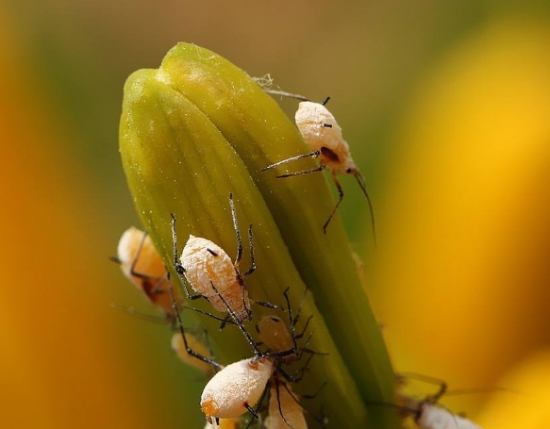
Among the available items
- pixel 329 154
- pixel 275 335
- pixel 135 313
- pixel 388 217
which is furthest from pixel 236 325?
pixel 388 217

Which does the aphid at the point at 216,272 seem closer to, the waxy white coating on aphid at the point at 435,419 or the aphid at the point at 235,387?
the aphid at the point at 235,387

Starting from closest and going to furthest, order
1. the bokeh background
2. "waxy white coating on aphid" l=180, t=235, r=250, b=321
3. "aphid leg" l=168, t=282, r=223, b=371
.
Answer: "waxy white coating on aphid" l=180, t=235, r=250, b=321, "aphid leg" l=168, t=282, r=223, b=371, the bokeh background

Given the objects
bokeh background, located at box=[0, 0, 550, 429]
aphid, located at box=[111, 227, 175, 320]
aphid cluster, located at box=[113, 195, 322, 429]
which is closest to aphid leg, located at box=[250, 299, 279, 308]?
aphid cluster, located at box=[113, 195, 322, 429]

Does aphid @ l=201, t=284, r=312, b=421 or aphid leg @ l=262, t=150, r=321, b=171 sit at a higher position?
aphid leg @ l=262, t=150, r=321, b=171

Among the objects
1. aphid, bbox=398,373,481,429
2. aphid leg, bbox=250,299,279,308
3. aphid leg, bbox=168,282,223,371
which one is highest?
aphid leg, bbox=250,299,279,308

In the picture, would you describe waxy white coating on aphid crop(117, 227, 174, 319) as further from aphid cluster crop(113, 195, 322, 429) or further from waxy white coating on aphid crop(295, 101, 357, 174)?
waxy white coating on aphid crop(295, 101, 357, 174)

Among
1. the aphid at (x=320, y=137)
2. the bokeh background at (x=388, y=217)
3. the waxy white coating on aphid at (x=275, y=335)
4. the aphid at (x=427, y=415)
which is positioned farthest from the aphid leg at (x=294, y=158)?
the bokeh background at (x=388, y=217)

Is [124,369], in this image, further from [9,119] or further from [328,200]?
[328,200]

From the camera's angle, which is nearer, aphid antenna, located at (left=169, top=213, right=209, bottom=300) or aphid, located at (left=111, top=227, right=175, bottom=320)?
aphid antenna, located at (left=169, top=213, right=209, bottom=300)
